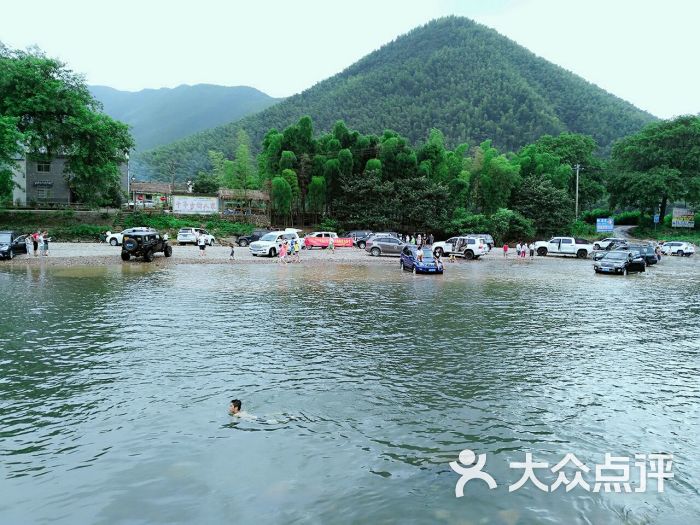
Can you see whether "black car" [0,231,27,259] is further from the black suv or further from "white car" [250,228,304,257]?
"white car" [250,228,304,257]

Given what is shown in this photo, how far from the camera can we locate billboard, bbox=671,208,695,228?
63.5m

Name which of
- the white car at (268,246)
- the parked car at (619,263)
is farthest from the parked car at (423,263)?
the white car at (268,246)

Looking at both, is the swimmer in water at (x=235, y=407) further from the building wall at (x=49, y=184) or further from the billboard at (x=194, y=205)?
the building wall at (x=49, y=184)

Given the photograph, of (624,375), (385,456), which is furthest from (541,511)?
(624,375)

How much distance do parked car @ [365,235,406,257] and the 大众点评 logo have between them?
3366cm

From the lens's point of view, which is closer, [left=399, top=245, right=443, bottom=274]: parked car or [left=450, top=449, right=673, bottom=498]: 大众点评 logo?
[left=450, top=449, right=673, bottom=498]: 大众点评 logo

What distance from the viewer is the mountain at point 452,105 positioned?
115 metres

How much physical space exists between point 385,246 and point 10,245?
24240 mm

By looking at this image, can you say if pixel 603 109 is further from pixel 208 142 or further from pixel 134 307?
pixel 134 307

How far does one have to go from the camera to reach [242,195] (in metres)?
53.8

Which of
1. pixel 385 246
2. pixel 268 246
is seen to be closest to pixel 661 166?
pixel 385 246

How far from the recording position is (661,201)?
6519 cm

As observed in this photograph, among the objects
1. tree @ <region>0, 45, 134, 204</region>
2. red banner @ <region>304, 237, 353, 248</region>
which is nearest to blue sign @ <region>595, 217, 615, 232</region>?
red banner @ <region>304, 237, 353, 248</region>

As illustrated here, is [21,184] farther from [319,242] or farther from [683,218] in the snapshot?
[683,218]
